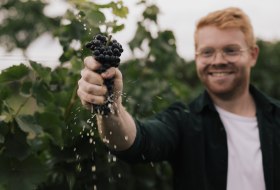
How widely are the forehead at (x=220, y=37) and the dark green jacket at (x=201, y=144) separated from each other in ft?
0.91

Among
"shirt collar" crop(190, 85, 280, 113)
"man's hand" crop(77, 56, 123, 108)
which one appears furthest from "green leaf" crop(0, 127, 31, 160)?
"shirt collar" crop(190, 85, 280, 113)

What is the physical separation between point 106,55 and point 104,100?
151mm

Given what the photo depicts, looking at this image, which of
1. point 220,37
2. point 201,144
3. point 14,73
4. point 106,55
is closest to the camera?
point 106,55

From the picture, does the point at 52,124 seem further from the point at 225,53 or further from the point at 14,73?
the point at 225,53

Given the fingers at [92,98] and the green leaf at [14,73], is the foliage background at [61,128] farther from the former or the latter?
the fingers at [92,98]

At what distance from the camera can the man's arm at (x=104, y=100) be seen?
1862 millimetres

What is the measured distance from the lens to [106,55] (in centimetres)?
185

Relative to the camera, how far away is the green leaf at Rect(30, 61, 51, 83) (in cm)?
258

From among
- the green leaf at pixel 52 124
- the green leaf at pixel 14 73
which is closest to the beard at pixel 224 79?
the green leaf at pixel 52 124

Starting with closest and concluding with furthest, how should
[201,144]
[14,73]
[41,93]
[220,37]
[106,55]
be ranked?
[106,55] < [14,73] < [41,93] < [201,144] < [220,37]

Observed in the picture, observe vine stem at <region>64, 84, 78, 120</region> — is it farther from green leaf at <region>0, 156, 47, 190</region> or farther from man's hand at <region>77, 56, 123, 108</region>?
man's hand at <region>77, 56, 123, 108</region>

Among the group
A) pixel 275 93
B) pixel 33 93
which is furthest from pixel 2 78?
pixel 275 93

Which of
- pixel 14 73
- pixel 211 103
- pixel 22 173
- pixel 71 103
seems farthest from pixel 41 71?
pixel 211 103

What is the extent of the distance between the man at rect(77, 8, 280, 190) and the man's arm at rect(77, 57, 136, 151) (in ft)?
0.53
